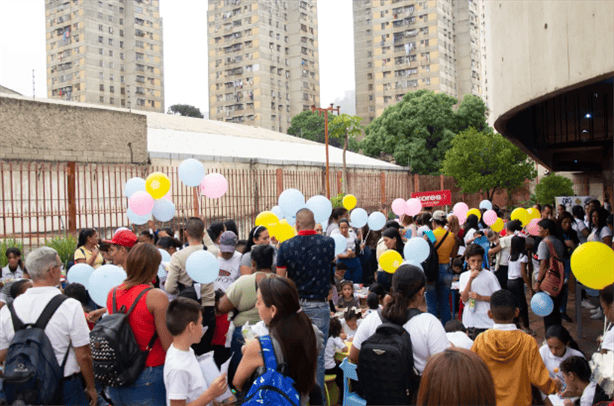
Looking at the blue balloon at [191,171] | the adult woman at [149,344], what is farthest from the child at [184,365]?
the blue balloon at [191,171]

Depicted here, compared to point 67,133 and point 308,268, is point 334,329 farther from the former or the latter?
point 67,133

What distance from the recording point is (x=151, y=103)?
73.0 m

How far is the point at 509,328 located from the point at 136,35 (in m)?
75.1

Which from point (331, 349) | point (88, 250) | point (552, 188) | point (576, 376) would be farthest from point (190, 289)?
point (552, 188)

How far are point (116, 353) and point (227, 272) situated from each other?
7.81 ft

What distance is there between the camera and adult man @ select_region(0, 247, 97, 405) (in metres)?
3.12

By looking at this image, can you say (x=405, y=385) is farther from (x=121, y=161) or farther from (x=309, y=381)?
(x=121, y=161)

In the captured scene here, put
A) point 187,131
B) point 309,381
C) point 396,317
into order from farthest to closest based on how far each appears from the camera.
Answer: point 187,131
point 396,317
point 309,381

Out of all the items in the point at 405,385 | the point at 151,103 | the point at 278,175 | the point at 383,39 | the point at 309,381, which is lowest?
the point at 405,385

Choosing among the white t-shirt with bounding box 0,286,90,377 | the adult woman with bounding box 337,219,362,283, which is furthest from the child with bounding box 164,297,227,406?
the adult woman with bounding box 337,219,362,283

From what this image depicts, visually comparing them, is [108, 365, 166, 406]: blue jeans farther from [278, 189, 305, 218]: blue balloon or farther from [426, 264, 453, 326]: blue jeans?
[426, 264, 453, 326]: blue jeans

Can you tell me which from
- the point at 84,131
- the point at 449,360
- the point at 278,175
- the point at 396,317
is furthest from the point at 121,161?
the point at 449,360

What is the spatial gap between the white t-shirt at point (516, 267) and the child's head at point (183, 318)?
5405mm

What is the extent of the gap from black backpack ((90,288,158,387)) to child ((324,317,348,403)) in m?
2.16
